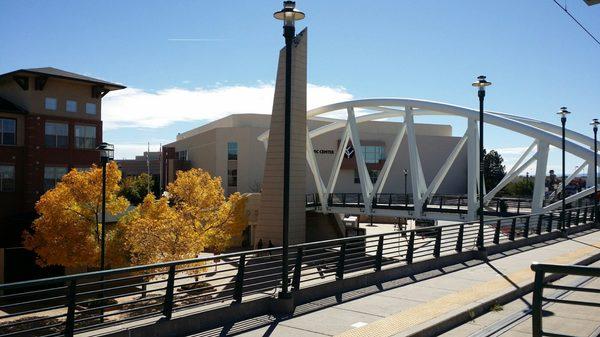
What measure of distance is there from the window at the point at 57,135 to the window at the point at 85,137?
67cm

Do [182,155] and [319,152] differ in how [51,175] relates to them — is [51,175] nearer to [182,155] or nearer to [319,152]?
[319,152]

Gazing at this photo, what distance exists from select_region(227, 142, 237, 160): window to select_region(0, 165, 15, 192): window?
131 ft

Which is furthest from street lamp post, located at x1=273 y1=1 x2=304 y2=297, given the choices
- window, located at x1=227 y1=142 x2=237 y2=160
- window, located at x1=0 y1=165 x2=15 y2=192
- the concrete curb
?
window, located at x1=227 y1=142 x2=237 y2=160

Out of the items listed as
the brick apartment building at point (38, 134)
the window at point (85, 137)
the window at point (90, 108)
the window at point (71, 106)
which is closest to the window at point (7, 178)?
the brick apartment building at point (38, 134)

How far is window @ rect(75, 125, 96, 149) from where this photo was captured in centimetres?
3903

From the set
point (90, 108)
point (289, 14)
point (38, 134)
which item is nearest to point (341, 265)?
point (289, 14)

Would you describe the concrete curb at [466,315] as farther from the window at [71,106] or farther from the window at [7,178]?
the window at [71,106]

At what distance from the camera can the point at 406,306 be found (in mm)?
10461

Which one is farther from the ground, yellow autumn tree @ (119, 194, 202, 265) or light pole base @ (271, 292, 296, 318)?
light pole base @ (271, 292, 296, 318)

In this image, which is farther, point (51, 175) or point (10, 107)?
point (51, 175)

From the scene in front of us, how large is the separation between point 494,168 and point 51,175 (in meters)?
92.9

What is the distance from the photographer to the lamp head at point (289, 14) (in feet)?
33.9

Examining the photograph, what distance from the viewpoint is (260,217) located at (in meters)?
41.2

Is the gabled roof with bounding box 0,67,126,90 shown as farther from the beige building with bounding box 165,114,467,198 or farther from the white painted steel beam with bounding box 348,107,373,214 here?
the beige building with bounding box 165,114,467,198
